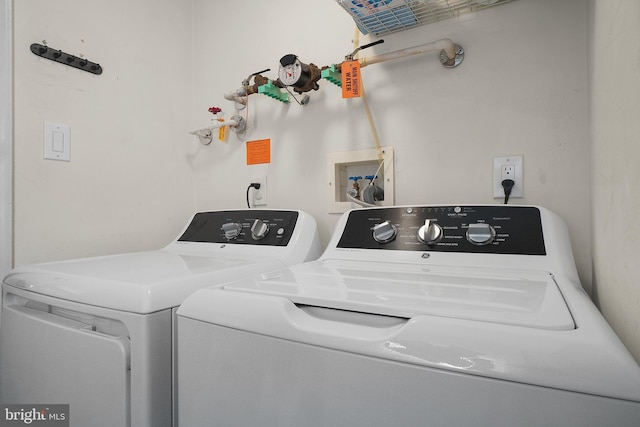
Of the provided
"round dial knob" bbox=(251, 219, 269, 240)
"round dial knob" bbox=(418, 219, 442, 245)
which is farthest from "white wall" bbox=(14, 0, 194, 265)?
"round dial knob" bbox=(418, 219, 442, 245)

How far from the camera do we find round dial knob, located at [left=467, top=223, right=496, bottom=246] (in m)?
0.87

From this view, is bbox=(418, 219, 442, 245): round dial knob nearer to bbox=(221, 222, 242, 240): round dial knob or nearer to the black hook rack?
bbox=(221, 222, 242, 240): round dial knob

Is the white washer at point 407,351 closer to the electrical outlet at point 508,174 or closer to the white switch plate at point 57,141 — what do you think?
the electrical outlet at point 508,174

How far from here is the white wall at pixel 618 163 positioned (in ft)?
1.46

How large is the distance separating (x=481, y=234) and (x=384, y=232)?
0.25 metres

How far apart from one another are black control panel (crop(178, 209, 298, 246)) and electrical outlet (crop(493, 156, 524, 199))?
0.64 meters

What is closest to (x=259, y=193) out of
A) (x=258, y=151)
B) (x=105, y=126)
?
(x=258, y=151)

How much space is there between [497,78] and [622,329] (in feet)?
2.71

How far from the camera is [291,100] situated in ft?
4.85

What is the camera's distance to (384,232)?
988mm

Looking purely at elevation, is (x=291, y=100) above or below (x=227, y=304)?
above

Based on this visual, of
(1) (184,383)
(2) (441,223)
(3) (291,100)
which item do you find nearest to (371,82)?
(3) (291,100)

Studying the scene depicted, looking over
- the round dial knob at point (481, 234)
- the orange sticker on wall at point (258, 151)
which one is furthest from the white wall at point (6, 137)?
the round dial knob at point (481, 234)

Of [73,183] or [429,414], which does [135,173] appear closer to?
[73,183]
